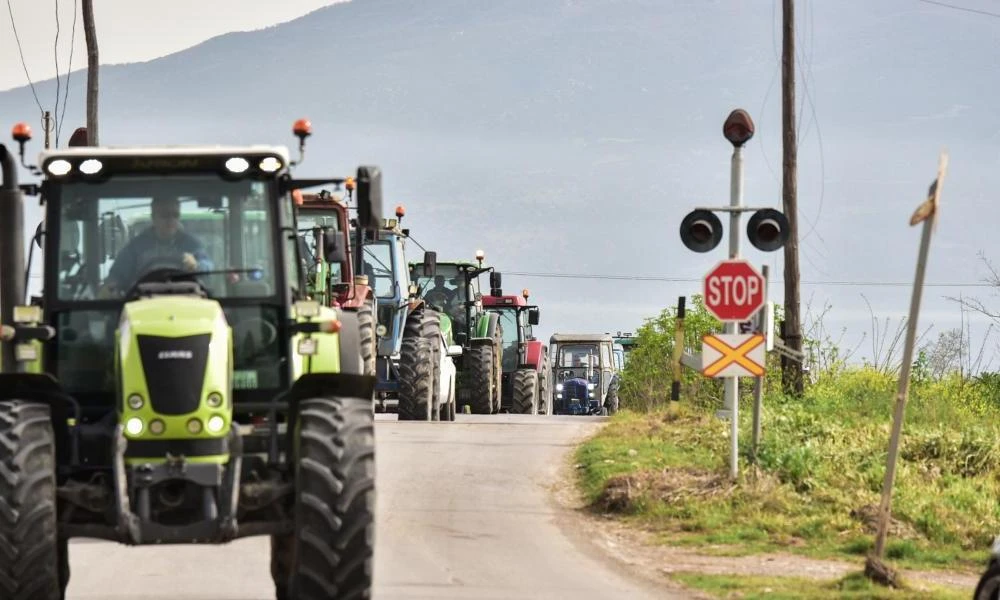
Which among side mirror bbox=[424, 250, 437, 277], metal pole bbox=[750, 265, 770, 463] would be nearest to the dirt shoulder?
metal pole bbox=[750, 265, 770, 463]

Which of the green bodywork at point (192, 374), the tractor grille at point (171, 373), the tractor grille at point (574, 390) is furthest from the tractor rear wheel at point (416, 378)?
the tractor grille at point (574, 390)

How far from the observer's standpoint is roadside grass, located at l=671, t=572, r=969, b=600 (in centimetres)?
1488

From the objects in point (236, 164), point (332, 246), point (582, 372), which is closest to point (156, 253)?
point (236, 164)

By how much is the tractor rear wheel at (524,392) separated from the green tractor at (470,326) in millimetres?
3072

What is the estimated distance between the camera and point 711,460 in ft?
71.5

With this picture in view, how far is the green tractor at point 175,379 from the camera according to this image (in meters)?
11.3

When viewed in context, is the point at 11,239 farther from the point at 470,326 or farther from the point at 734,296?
the point at 470,326

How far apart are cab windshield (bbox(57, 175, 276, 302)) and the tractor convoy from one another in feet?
0.03

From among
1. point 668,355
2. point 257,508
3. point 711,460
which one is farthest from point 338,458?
point 668,355

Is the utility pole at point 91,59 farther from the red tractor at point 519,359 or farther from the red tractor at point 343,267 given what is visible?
the red tractor at point 343,267

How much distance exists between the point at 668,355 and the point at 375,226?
23.0 meters

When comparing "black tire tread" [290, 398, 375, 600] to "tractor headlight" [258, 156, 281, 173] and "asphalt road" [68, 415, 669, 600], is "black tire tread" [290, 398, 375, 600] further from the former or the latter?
"asphalt road" [68, 415, 669, 600]

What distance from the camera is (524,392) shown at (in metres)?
41.3

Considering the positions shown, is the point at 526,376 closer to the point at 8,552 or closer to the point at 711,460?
the point at 711,460
